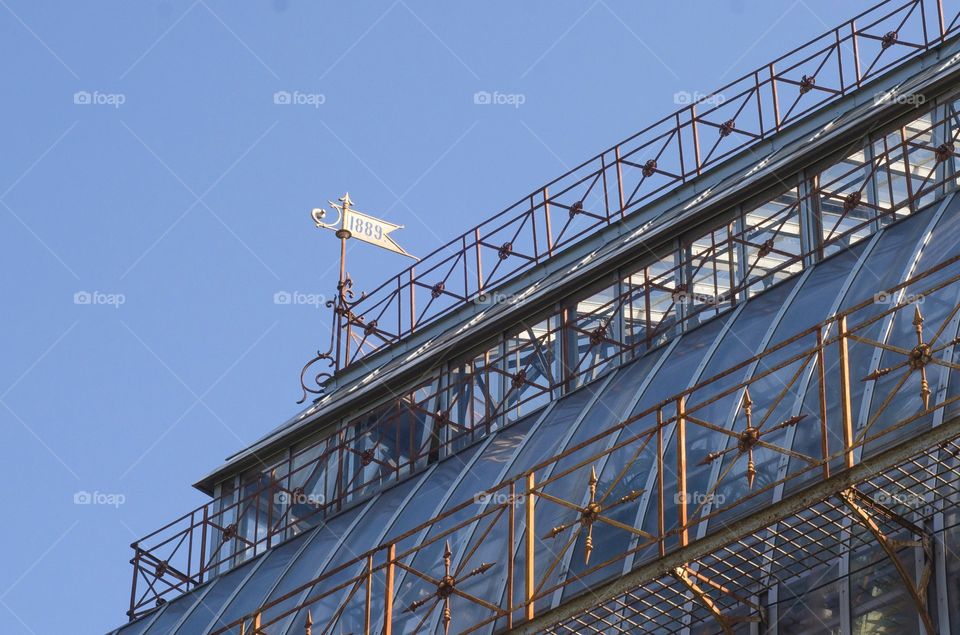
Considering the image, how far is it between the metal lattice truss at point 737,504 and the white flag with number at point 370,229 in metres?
9.90

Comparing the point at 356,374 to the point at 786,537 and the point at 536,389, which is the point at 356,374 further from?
the point at 786,537

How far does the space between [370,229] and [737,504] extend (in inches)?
604

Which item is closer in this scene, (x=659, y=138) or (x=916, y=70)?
(x=916, y=70)

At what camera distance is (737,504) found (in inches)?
683

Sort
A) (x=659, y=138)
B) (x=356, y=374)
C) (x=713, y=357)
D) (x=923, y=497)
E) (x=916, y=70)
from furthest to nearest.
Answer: (x=356, y=374)
(x=659, y=138)
(x=916, y=70)
(x=713, y=357)
(x=923, y=497)

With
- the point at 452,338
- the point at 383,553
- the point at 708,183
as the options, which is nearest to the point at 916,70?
the point at 708,183

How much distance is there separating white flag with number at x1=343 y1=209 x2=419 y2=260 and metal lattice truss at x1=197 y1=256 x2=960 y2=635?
9.90 m

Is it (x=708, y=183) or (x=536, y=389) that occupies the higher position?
(x=708, y=183)

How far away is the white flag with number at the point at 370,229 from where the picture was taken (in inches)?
1240

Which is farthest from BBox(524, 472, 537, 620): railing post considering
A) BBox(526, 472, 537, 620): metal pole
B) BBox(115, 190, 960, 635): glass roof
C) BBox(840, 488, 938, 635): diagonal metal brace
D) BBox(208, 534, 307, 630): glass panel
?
BBox(208, 534, 307, 630): glass panel

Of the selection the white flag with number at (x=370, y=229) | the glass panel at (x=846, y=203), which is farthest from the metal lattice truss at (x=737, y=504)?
the white flag with number at (x=370, y=229)

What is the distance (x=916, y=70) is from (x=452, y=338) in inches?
280

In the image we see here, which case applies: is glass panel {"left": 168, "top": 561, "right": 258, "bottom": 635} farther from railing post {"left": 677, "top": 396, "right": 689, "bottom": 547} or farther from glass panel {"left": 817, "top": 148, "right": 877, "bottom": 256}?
railing post {"left": 677, "top": 396, "right": 689, "bottom": 547}

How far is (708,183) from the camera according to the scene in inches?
997
